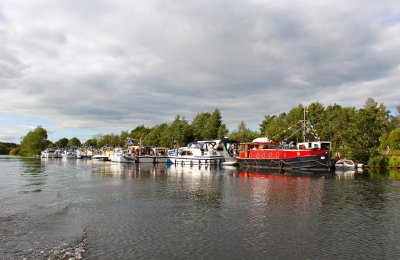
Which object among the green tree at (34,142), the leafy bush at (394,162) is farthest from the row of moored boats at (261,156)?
the green tree at (34,142)

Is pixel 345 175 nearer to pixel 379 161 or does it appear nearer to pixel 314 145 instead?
pixel 314 145

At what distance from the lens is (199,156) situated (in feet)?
258

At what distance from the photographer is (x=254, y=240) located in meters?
15.3

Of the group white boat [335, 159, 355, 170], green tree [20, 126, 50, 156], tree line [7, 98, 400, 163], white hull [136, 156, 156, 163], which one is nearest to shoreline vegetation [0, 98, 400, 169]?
tree line [7, 98, 400, 163]

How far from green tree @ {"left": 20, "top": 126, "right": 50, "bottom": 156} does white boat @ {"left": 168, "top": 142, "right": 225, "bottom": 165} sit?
13624 cm

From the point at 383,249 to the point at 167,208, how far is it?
45.0 feet

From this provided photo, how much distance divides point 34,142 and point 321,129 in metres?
168

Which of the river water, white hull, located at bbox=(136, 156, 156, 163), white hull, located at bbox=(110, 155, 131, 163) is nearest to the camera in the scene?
the river water

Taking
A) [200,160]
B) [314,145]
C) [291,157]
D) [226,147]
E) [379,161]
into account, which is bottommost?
[379,161]

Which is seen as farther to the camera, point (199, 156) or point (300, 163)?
point (199, 156)

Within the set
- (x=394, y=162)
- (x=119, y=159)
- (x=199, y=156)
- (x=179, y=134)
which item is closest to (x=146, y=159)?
(x=119, y=159)

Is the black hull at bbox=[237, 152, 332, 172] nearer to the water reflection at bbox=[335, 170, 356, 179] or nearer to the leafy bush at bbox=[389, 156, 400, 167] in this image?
the water reflection at bbox=[335, 170, 356, 179]

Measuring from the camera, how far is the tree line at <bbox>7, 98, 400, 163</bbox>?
7425 cm

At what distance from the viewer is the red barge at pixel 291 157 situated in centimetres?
5666
